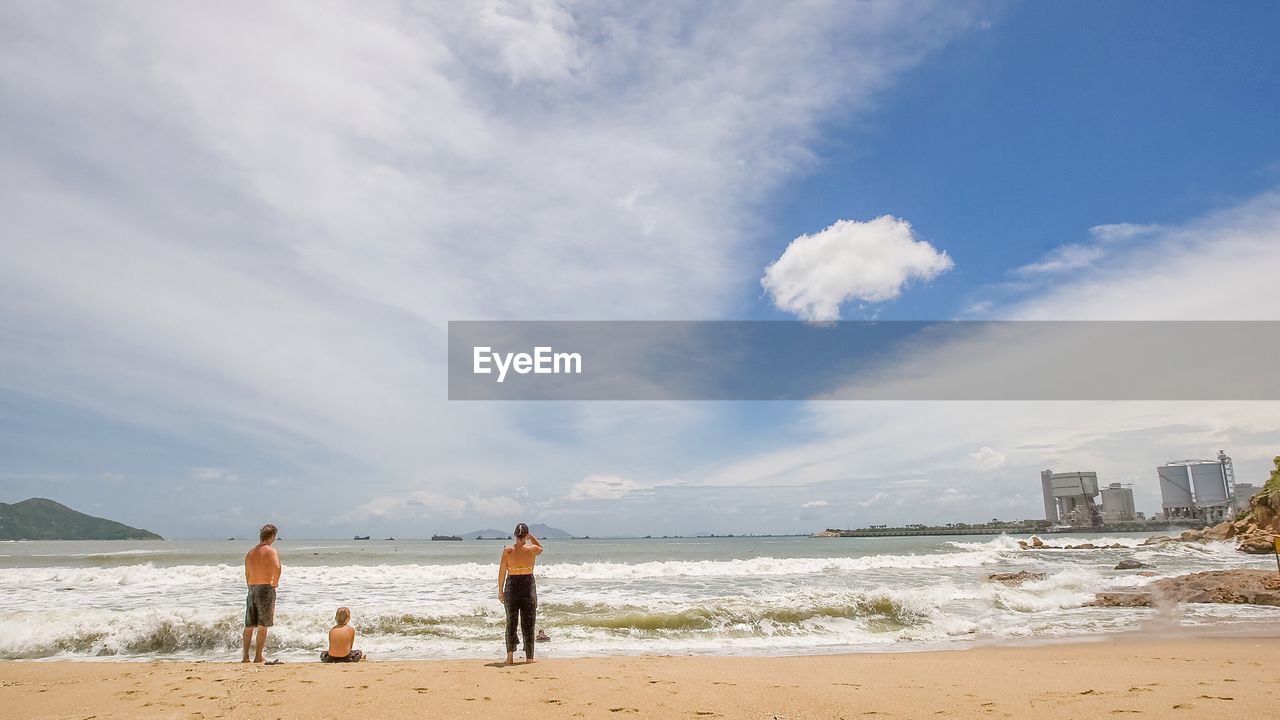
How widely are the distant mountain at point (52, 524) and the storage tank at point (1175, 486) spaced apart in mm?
199254

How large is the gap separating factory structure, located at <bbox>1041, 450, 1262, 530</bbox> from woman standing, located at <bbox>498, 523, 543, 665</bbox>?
110615mm

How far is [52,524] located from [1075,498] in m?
197

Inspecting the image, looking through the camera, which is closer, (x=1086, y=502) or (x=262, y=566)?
(x=262, y=566)

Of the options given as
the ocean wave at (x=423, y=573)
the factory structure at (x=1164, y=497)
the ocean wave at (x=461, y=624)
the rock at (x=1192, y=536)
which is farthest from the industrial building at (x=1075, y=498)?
the ocean wave at (x=461, y=624)

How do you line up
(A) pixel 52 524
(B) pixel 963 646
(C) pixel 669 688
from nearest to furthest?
(C) pixel 669 688
(B) pixel 963 646
(A) pixel 52 524

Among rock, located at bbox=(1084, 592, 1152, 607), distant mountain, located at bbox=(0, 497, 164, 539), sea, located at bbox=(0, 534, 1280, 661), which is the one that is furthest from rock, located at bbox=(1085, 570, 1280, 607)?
distant mountain, located at bbox=(0, 497, 164, 539)

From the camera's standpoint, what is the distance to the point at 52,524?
13275cm

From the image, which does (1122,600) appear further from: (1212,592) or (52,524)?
(52,524)

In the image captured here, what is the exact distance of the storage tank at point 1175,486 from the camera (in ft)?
320

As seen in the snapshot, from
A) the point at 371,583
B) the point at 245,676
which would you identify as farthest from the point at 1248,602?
the point at 371,583

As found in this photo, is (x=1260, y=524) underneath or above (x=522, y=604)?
Result: underneath

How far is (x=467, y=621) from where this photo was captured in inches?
526

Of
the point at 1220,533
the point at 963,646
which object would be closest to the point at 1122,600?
the point at 963,646

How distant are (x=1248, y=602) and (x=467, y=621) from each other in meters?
17.6
